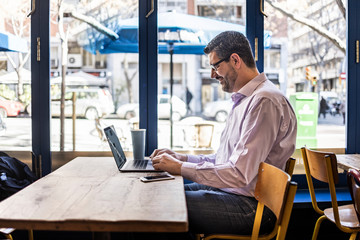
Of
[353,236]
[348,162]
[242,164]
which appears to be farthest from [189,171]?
[348,162]

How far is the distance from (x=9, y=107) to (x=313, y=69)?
2685 millimetres

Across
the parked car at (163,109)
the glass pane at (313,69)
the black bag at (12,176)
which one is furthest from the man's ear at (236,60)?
the black bag at (12,176)

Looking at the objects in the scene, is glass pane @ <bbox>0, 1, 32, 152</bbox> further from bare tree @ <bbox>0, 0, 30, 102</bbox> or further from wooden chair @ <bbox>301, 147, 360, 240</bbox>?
wooden chair @ <bbox>301, 147, 360, 240</bbox>

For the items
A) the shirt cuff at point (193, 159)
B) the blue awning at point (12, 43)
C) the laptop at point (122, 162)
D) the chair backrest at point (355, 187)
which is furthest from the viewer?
the blue awning at point (12, 43)

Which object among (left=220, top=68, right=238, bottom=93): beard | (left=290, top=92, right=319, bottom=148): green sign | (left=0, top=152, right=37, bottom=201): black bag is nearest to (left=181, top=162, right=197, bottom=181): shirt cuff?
(left=220, top=68, right=238, bottom=93): beard

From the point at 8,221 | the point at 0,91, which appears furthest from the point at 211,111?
the point at 8,221

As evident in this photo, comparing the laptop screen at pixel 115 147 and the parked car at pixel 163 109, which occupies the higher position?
the parked car at pixel 163 109

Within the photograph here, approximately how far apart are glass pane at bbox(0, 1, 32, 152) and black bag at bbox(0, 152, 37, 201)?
1.19 ft

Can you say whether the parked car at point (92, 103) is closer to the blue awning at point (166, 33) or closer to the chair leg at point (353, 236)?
the blue awning at point (166, 33)

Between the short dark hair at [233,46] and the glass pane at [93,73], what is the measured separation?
1314 mm

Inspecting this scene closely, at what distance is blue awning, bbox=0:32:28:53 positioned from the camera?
3.01 m

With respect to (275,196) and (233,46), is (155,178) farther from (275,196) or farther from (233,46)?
(233,46)

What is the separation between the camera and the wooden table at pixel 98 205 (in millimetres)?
1202

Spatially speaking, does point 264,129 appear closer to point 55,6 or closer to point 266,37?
point 266,37
